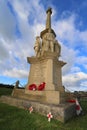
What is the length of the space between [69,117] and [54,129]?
2.11 m

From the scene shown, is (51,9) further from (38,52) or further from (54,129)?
(54,129)

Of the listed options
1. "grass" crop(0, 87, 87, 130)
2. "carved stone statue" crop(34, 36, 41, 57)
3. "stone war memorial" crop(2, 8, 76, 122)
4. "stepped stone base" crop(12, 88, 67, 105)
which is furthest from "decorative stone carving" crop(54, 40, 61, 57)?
"grass" crop(0, 87, 87, 130)

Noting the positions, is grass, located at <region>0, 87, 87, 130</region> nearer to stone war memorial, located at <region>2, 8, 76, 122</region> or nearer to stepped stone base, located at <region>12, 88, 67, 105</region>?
stone war memorial, located at <region>2, 8, 76, 122</region>

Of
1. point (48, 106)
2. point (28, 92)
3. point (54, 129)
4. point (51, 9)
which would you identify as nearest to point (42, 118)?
point (48, 106)

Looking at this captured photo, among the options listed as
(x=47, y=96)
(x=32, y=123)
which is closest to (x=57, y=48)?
(x=47, y=96)

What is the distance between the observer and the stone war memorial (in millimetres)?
8648

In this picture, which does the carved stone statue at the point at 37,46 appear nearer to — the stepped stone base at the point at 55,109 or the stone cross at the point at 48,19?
the stone cross at the point at 48,19

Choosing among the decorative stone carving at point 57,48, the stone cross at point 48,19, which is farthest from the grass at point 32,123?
the stone cross at point 48,19

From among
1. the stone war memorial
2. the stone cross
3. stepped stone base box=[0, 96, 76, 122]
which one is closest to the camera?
stepped stone base box=[0, 96, 76, 122]

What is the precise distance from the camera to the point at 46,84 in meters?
11.2

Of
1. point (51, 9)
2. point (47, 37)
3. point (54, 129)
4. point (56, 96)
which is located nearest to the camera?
point (54, 129)

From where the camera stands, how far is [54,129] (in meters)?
6.53

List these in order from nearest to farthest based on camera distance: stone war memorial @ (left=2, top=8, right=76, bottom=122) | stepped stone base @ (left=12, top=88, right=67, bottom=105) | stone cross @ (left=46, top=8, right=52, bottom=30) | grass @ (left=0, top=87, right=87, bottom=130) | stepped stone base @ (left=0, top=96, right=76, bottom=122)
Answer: grass @ (left=0, top=87, right=87, bottom=130)
stepped stone base @ (left=0, top=96, right=76, bottom=122)
stone war memorial @ (left=2, top=8, right=76, bottom=122)
stepped stone base @ (left=12, top=88, right=67, bottom=105)
stone cross @ (left=46, top=8, right=52, bottom=30)

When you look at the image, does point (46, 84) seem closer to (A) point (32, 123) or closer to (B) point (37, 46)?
(B) point (37, 46)
